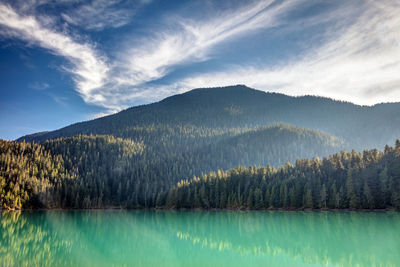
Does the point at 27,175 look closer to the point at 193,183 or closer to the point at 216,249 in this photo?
the point at 193,183

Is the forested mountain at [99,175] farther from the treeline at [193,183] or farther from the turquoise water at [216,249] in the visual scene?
the turquoise water at [216,249]

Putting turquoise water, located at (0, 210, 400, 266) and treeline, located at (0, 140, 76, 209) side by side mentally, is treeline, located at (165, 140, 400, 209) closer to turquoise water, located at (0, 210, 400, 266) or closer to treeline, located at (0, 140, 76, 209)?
turquoise water, located at (0, 210, 400, 266)

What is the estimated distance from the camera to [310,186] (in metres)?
82.6

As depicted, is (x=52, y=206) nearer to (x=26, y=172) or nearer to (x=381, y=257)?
(x=26, y=172)

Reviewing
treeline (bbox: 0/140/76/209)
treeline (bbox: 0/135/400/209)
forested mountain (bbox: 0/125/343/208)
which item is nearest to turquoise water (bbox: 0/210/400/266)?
treeline (bbox: 0/135/400/209)

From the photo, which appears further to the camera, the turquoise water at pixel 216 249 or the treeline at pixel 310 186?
the treeline at pixel 310 186

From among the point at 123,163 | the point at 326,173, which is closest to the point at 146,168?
the point at 123,163

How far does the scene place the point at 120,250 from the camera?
3005 centimetres

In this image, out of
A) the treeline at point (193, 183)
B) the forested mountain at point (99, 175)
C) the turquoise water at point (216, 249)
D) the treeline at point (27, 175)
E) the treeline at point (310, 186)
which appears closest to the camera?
the turquoise water at point (216, 249)

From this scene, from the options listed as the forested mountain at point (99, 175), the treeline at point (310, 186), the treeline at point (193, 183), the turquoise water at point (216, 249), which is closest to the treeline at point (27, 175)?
the treeline at point (193, 183)

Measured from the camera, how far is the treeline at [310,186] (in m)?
72.2

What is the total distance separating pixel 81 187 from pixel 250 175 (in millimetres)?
70478

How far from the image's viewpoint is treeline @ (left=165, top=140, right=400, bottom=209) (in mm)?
72250

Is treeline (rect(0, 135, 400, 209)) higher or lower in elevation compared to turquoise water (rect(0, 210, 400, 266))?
higher
